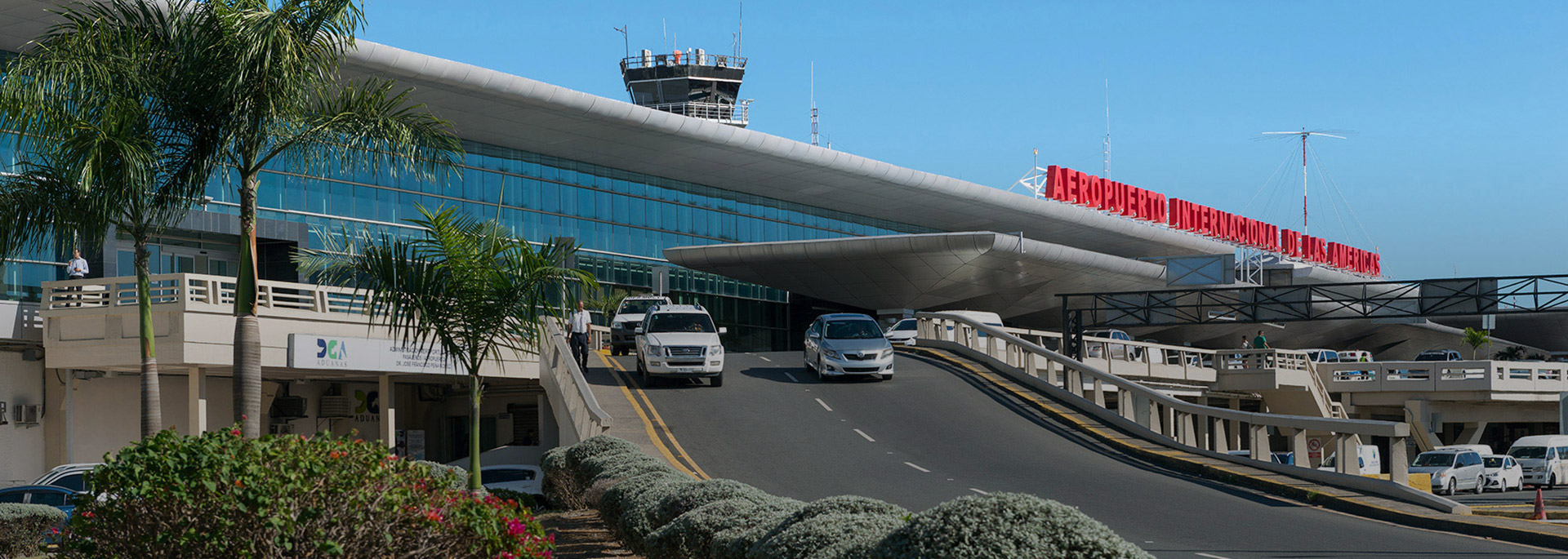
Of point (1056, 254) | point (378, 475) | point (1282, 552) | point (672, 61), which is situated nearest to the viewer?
point (378, 475)

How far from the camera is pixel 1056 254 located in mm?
60500

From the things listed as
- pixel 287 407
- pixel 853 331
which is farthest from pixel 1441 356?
pixel 287 407

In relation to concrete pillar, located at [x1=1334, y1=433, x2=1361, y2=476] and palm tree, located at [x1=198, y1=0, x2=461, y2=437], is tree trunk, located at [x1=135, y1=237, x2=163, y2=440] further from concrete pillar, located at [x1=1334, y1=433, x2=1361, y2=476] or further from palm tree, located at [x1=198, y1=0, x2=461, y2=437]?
concrete pillar, located at [x1=1334, y1=433, x2=1361, y2=476]

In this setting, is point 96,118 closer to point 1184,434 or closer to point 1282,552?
point 1282,552

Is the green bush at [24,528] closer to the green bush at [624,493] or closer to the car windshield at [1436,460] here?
the green bush at [624,493]

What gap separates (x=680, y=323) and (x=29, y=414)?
47.0ft

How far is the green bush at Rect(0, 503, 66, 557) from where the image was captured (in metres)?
15.9

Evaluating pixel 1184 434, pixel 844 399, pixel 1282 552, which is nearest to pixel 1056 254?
pixel 844 399

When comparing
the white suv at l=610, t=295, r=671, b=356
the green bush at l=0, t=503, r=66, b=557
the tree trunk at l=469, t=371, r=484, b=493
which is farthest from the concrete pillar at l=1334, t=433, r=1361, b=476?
the white suv at l=610, t=295, r=671, b=356

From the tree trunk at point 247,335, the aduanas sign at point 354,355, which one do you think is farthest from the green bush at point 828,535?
the aduanas sign at point 354,355

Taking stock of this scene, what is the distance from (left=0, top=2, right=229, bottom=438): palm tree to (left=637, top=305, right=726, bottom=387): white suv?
49.7 ft

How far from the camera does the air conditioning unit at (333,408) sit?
35688 mm

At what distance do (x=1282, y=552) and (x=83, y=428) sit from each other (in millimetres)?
25609

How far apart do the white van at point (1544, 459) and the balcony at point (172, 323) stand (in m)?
31.7
